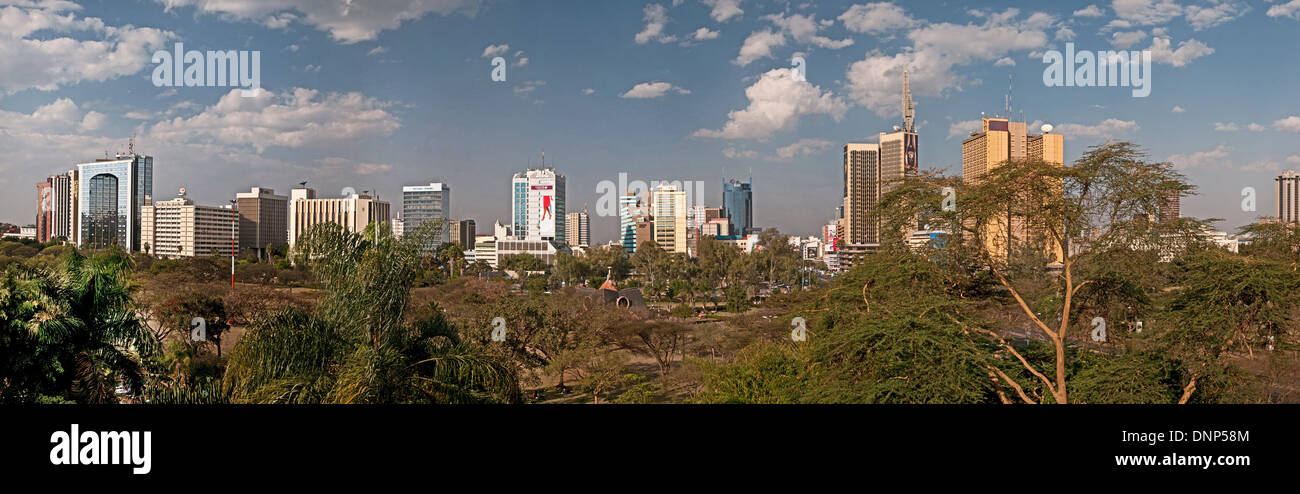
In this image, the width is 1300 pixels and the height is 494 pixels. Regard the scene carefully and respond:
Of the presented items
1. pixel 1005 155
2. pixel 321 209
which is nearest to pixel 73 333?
pixel 1005 155

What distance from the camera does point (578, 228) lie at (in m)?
184

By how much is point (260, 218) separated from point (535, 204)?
43682 millimetres

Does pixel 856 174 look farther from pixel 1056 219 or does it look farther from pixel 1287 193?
pixel 1056 219

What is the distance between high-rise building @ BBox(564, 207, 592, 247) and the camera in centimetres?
18075

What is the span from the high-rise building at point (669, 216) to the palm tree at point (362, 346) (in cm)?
9575

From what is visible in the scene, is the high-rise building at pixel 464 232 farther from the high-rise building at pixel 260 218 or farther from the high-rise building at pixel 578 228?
the high-rise building at pixel 578 228

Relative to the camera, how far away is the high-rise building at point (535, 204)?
105188 millimetres

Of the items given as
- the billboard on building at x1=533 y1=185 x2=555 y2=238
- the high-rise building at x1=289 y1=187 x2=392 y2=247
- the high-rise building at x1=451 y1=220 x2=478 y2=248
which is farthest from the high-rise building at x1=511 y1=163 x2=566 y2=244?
the high-rise building at x1=289 y1=187 x2=392 y2=247

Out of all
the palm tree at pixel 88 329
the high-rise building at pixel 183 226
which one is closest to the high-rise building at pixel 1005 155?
the palm tree at pixel 88 329

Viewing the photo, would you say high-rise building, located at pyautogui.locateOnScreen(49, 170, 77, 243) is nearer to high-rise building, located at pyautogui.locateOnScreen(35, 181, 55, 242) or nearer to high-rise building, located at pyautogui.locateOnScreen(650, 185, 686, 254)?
high-rise building, located at pyautogui.locateOnScreen(35, 181, 55, 242)

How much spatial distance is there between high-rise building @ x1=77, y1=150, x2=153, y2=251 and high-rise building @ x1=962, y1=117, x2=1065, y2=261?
7870 cm

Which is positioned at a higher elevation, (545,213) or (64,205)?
(545,213)
